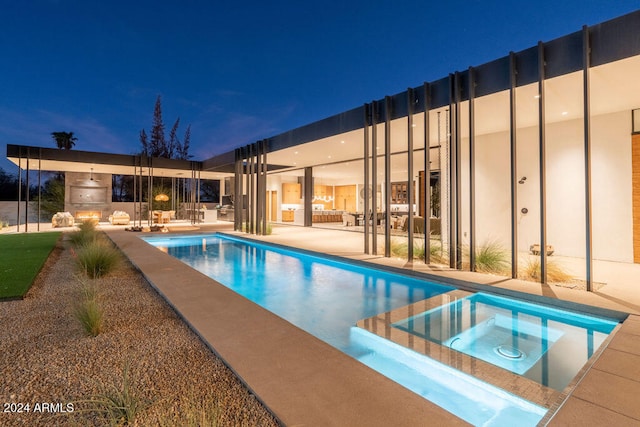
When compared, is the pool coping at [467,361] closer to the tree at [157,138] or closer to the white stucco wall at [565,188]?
the white stucco wall at [565,188]

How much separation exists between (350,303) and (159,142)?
31.2 meters

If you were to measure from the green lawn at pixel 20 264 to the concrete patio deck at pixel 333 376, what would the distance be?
2317mm

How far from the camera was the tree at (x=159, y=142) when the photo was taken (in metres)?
30.2

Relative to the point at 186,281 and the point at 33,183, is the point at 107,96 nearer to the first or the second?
the point at 33,183

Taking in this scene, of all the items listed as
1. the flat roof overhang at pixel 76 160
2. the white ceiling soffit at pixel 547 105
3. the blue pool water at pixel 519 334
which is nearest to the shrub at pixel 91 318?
the blue pool water at pixel 519 334

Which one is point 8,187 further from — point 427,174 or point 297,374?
point 297,374

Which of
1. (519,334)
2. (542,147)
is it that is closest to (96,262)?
(519,334)

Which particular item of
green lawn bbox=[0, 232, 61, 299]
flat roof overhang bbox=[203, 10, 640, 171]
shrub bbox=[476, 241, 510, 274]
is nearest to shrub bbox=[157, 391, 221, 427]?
green lawn bbox=[0, 232, 61, 299]

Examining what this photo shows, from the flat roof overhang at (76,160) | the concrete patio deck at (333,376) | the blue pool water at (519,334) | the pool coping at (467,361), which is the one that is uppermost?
the flat roof overhang at (76,160)

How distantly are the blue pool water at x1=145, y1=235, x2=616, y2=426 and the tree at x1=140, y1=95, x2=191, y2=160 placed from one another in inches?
939

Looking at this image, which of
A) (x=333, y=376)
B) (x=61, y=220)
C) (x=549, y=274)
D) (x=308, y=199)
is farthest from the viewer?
(x=308, y=199)

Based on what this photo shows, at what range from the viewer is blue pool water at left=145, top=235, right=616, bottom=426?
2.16 metres

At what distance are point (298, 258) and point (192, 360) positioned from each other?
18.2 ft

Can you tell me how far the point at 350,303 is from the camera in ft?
14.7
